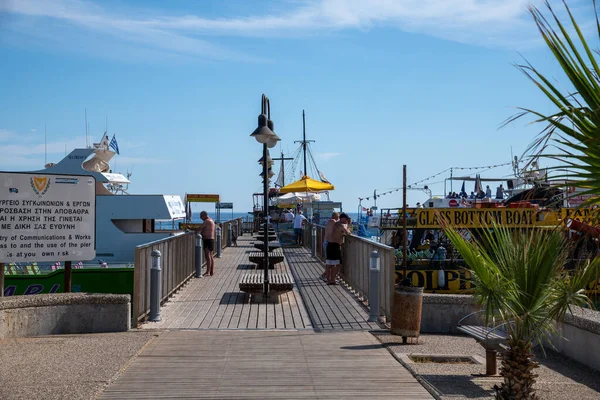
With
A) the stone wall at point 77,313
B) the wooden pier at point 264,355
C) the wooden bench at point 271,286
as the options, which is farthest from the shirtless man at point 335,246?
the stone wall at point 77,313

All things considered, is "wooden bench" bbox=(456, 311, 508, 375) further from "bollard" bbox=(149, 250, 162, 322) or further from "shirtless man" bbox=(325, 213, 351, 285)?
"shirtless man" bbox=(325, 213, 351, 285)

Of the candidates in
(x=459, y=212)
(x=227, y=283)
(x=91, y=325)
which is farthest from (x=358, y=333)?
(x=459, y=212)

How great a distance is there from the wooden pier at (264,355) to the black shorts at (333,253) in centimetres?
197

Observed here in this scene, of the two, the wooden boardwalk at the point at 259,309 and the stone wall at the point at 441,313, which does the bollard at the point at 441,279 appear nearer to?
the wooden boardwalk at the point at 259,309

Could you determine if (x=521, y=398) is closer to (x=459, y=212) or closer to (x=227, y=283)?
(x=227, y=283)

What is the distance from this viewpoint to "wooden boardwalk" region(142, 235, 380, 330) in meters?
10.9

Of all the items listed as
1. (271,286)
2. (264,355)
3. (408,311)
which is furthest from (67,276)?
(408,311)

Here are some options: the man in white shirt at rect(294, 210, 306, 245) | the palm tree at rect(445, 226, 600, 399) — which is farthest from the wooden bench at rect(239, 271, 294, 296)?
the man in white shirt at rect(294, 210, 306, 245)

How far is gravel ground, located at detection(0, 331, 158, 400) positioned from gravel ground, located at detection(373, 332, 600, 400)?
11.0 feet

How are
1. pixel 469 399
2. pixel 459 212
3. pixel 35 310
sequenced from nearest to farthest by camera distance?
pixel 469 399 < pixel 35 310 < pixel 459 212

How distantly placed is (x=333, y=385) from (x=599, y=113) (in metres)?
4.04

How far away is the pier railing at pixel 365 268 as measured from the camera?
1062 centimetres

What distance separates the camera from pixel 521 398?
234 inches

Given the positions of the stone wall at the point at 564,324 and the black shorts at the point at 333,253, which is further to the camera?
the black shorts at the point at 333,253
